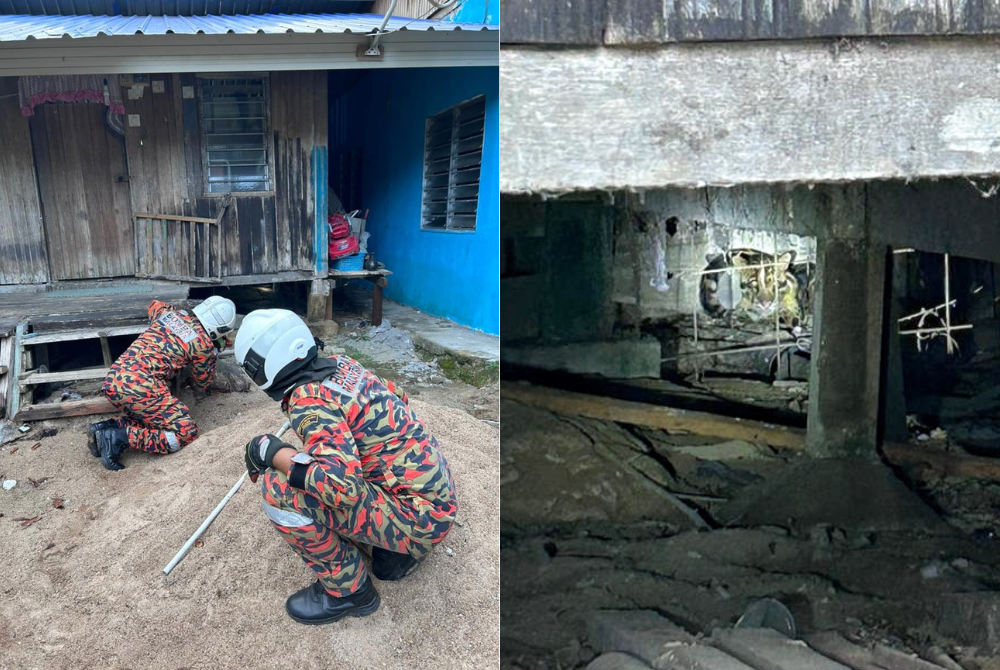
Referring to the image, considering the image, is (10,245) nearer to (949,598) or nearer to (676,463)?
(676,463)

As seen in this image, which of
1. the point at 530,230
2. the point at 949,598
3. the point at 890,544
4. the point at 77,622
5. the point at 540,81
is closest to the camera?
the point at 540,81

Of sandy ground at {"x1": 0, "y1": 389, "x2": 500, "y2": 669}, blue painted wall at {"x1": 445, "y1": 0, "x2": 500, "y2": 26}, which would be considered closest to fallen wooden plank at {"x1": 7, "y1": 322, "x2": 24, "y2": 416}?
sandy ground at {"x1": 0, "y1": 389, "x2": 500, "y2": 669}

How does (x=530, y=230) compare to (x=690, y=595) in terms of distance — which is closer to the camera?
(x=690, y=595)

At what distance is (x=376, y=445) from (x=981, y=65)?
2.05 m

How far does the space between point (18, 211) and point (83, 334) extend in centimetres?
231

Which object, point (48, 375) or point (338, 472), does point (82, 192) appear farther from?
point (338, 472)

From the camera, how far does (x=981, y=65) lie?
6.19ft

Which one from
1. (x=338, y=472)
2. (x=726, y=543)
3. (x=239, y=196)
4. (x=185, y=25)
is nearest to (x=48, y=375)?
(x=239, y=196)

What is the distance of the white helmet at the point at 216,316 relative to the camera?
4.43 metres

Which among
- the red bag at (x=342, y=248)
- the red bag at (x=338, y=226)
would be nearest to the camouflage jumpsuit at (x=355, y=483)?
the red bag at (x=342, y=248)

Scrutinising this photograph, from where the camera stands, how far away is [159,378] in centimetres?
444

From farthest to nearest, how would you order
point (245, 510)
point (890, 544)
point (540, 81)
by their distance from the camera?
point (890, 544)
point (245, 510)
point (540, 81)

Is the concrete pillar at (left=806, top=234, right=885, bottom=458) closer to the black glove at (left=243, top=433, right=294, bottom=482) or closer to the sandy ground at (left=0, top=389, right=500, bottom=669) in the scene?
the sandy ground at (left=0, top=389, right=500, bottom=669)

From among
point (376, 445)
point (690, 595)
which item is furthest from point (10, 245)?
point (690, 595)
